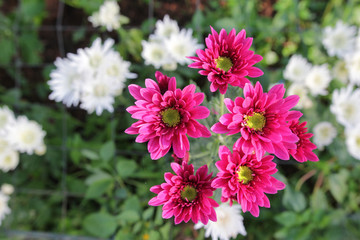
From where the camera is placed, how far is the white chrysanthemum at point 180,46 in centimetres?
160

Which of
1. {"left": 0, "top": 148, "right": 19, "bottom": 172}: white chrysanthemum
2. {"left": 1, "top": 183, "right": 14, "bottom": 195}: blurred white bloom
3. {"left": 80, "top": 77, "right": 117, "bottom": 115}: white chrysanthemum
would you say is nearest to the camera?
{"left": 80, "top": 77, "right": 117, "bottom": 115}: white chrysanthemum

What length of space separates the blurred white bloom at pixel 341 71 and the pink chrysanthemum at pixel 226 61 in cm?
135

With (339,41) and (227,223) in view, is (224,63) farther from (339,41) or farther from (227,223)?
(339,41)

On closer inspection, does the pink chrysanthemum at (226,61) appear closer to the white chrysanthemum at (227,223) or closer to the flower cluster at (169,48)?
the white chrysanthemum at (227,223)

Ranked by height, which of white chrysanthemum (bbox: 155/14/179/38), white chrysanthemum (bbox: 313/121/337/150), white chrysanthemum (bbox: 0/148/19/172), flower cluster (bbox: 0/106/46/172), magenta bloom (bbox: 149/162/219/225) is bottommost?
magenta bloom (bbox: 149/162/219/225)

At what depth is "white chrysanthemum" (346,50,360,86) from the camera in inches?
70.6

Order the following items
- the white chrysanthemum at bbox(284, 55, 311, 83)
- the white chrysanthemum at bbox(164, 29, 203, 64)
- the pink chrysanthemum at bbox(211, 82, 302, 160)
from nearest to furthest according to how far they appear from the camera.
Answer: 1. the pink chrysanthemum at bbox(211, 82, 302, 160)
2. the white chrysanthemum at bbox(164, 29, 203, 64)
3. the white chrysanthemum at bbox(284, 55, 311, 83)

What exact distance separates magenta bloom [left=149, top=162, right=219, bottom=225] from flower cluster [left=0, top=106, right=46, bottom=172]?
122 cm

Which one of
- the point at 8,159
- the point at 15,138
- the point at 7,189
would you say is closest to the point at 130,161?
the point at 15,138

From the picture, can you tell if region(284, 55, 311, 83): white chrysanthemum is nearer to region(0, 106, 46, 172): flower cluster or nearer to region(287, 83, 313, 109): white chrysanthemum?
region(287, 83, 313, 109): white chrysanthemum

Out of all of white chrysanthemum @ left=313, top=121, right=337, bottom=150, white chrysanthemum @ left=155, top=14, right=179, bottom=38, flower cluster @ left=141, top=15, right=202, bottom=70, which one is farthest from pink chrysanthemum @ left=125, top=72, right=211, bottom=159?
white chrysanthemum @ left=313, top=121, right=337, bottom=150

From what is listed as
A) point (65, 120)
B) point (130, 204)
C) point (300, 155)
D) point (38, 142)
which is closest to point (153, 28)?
point (65, 120)

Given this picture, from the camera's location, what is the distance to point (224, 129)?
77 cm

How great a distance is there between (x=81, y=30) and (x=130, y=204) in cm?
138
